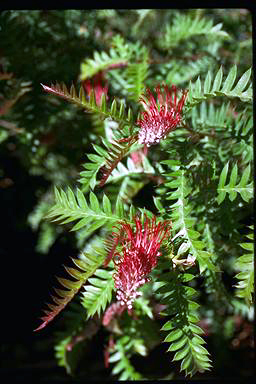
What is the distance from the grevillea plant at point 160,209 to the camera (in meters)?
0.72

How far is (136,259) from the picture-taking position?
0.70m

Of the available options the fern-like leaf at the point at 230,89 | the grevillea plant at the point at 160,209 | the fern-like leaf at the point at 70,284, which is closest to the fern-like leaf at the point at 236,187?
the grevillea plant at the point at 160,209

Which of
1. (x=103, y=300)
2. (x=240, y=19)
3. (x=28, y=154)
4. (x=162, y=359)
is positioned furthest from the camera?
(x=162, y=359)

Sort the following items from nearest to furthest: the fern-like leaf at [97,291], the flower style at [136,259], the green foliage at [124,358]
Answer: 1. the flower style at [136,259]
2. the fern-like leaf at [97,291]
3. the green foliage at [124,358]

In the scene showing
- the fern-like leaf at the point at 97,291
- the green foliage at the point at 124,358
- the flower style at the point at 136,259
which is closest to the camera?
the flower style at the point at 136,259

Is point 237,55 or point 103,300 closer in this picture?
point 103,300

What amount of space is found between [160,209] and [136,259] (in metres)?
0.18

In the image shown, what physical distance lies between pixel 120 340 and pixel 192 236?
54 cm

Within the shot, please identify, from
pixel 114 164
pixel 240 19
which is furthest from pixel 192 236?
pixel 240 19

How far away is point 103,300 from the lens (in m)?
0.84

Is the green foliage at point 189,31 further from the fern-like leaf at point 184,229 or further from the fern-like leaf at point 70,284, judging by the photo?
the fern-like leaf at point 70,284

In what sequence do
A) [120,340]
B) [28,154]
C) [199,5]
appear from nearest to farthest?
[199,5] → [120,340] → [28,154]

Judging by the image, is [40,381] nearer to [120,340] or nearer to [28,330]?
[28,330]

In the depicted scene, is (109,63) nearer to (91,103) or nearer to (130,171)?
(130,171)
